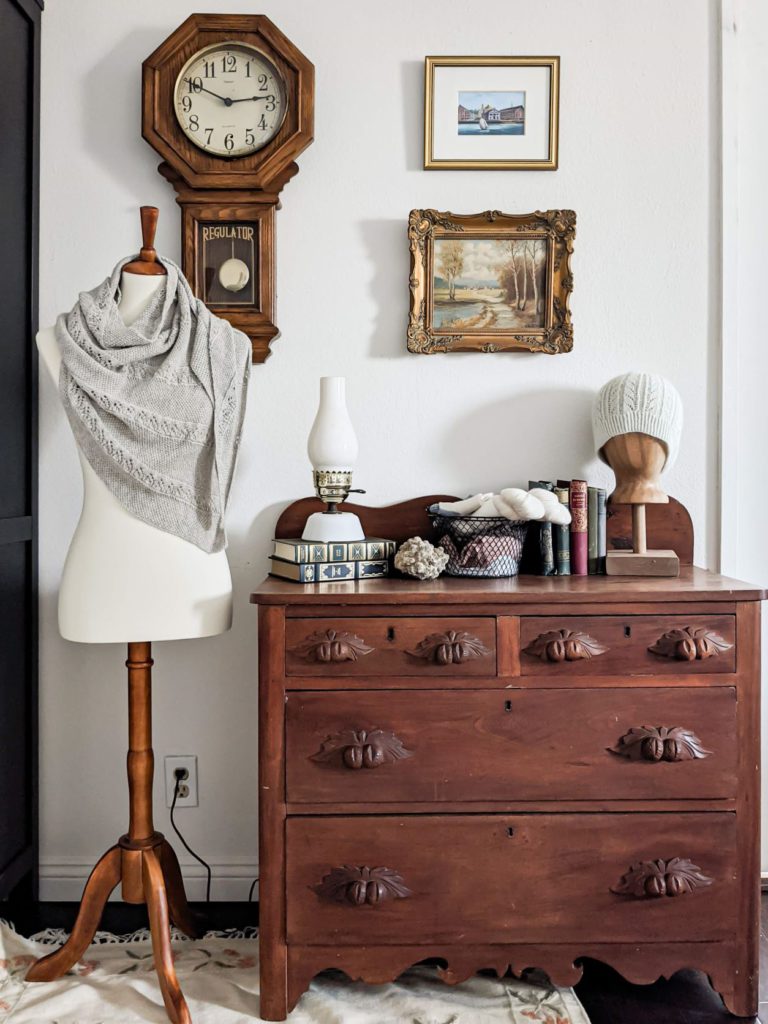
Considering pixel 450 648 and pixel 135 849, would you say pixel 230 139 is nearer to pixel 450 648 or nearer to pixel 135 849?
pixel 450 648

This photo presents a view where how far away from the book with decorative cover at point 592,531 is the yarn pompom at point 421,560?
34 centimetres

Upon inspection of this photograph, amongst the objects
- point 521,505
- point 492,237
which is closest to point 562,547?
point 521,505

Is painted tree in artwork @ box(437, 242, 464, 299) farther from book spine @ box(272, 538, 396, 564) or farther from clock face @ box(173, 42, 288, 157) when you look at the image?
book spine @ box(272, 538, 396, 564)

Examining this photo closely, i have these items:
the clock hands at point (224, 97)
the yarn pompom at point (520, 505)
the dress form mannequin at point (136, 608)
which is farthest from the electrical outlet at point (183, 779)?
the clock hands at point (224, 97)

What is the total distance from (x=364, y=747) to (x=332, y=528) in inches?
18.7

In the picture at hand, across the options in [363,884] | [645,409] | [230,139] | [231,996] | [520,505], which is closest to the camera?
[363,884]

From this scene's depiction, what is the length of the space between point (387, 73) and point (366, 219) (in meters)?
0.36

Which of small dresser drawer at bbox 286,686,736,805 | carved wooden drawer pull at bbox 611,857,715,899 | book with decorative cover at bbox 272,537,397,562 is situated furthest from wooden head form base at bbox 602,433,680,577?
carved wooden drawer pull at bbox 611,857,715,899

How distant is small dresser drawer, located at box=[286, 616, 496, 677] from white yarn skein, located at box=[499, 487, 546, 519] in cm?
29

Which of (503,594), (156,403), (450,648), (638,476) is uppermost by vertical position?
(156,403)

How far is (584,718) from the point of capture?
5.55 ft

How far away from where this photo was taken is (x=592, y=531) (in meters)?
1.98

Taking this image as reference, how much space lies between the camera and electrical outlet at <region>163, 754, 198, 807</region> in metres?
2.19

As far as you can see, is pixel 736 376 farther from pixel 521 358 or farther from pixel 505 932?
pixel 505 932
